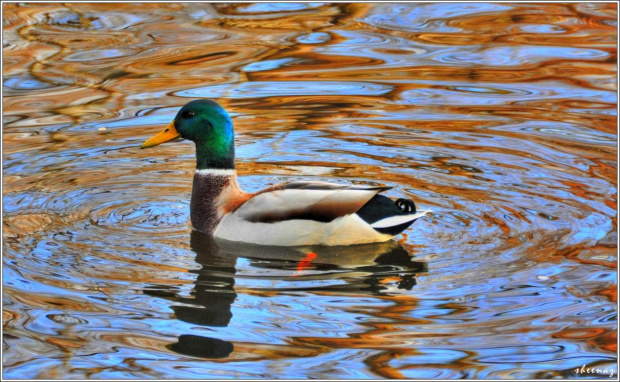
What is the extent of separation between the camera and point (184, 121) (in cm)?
815

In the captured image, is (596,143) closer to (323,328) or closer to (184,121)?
(184,121)

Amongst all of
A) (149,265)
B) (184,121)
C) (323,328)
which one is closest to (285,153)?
(184,121)

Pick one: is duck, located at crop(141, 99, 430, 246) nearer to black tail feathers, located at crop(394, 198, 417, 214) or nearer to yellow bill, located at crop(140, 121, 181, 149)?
black tail feathers, located at crop(394, 198, 417, 214)

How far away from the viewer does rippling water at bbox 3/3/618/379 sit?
6062mm

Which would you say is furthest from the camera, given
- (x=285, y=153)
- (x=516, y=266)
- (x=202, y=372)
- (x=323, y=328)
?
(x=285, y=153)

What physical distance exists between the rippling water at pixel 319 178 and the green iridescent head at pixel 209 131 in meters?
0.57

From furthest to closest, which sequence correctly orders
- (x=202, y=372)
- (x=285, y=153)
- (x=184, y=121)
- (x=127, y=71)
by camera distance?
(x=127, y=71) → (x=285, y=153) → (x=184, y=121) → (x=202, y=372)

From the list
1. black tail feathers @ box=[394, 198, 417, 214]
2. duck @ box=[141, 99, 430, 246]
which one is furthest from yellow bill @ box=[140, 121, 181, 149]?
black tail feathers @ box=[394, 198, 417, 214]

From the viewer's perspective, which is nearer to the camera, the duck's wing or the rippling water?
the rippling water

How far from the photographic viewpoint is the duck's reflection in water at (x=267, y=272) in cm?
638

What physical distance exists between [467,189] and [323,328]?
271cm

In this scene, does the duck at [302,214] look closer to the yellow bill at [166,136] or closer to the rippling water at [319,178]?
the rippling water at [319,178]

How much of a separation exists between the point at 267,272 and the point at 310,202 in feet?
2.39

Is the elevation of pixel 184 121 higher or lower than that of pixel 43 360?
higher
